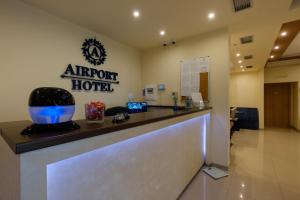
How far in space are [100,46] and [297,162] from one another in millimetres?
4825

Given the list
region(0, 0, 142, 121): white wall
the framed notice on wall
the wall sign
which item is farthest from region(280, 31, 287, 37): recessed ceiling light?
region(0, 0, 142, 121): white wall

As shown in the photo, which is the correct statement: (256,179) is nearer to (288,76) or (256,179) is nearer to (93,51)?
(93,51)

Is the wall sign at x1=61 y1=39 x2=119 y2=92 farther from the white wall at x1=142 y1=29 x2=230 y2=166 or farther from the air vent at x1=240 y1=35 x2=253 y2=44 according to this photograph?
the air vent at x1=240 y1=35 x2=253 y2=44

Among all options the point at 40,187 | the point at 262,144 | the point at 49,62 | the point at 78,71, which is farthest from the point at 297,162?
the point at 49,62

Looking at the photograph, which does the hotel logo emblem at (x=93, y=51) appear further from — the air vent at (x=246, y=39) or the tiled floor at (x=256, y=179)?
the air vent at (x=246, y=39)

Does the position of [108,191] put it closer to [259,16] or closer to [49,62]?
[49,62]

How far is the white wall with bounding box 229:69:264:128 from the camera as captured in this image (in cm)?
692

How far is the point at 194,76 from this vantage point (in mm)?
3484

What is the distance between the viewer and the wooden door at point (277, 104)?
766 centimetres

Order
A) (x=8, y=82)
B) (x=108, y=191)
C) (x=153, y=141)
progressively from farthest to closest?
(x=8, y=82)
(x=153, y=141)
(x=108, y=191)

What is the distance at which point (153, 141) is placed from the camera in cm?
156

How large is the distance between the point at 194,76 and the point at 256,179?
2.18m

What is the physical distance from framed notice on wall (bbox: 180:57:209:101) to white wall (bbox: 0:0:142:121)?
197cm

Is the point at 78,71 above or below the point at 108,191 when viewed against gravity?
above
